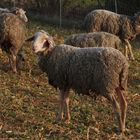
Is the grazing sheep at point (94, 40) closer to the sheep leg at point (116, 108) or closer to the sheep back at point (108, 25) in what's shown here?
the sheep back at point (108, 25)

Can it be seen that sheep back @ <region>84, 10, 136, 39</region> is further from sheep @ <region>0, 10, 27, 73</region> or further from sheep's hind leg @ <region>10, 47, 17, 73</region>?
sheep's hind leg @ <region>10, 47, 17, 73</region>

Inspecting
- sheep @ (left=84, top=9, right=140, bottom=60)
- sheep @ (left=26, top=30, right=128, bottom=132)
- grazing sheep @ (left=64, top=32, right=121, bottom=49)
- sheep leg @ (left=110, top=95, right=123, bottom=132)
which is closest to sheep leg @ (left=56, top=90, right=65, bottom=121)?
sheep @ (left=26, top=30, right=128, bottom=132)

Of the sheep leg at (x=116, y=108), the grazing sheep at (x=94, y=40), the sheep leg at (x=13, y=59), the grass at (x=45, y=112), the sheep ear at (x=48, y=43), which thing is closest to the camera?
the grass at (x=45, y=112)

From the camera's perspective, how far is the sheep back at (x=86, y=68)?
9164 millimetres

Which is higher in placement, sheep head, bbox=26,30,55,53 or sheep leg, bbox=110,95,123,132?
sheep head, bbox=26,30,55,53

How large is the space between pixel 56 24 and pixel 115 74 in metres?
13.8

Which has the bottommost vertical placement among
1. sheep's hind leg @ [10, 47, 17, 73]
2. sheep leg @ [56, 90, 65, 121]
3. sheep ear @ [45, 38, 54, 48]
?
sheep's hind leg @ [10, 47, 17, 73]

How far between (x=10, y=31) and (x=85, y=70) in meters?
4.24

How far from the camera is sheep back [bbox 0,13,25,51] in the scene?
515 inches

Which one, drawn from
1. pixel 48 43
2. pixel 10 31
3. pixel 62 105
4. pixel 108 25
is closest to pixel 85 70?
pixel 62 105

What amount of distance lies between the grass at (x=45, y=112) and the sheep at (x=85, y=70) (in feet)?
1.29

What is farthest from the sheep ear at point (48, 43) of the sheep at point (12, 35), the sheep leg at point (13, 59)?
the sheep leg at point (13, 59)

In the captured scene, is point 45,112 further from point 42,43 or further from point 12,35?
point 12,35

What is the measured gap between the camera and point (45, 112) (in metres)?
10.3
